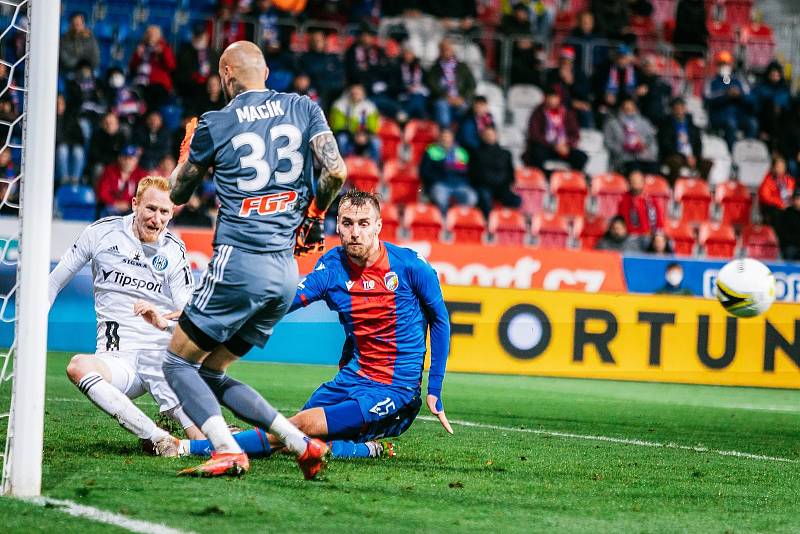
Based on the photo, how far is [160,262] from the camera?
7.09m

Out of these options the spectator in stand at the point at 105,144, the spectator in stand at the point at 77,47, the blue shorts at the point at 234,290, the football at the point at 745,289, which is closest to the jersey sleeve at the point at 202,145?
the blue shorts at the point at 234,290

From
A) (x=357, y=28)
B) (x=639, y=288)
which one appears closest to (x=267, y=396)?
(x=639, y=288)

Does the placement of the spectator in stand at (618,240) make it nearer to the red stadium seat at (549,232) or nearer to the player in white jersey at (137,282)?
the red stadium seat at (549,232)

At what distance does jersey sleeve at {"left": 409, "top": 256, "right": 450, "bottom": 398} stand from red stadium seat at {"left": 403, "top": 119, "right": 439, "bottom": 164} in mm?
11401

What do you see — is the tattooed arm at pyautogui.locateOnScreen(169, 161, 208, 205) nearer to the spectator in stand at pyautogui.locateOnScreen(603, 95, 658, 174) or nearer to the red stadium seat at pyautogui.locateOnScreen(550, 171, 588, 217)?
the red stadium seat at pyautogui.locateOnScreen(550, 171, 588, 217)

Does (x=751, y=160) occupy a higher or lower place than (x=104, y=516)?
higher

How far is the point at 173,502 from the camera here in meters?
4.98

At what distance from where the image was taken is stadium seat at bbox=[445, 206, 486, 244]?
16.8m

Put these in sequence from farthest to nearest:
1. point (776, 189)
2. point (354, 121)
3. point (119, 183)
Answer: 1. point (776, 189)
2. point (354, 121)
3. point (119, 183)

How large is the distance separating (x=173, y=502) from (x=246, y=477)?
799 millimetres

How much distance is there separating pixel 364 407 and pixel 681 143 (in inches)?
544

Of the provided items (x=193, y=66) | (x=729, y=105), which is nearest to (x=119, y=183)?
(x=193, y=66)

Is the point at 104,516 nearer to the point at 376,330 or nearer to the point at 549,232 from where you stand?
the point at 376,330

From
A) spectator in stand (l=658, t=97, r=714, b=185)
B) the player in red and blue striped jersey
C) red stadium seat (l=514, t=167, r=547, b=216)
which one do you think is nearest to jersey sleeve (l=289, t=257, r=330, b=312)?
the player in red and blue striped jersey
